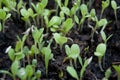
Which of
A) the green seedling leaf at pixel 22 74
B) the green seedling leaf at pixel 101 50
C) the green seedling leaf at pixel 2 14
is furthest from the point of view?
the green seedling leaf at pixel 2 14

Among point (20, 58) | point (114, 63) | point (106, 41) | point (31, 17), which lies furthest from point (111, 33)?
point (20, 58)

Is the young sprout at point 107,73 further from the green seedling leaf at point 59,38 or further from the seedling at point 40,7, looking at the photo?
the seedling at point 40,7

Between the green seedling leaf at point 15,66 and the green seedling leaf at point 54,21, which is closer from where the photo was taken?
the green seedling leaf at point 15,66

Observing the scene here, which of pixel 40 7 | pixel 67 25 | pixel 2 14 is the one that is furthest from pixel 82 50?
pixel 2 14

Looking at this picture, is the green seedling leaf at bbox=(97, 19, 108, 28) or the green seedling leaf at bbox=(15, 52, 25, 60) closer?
the green seedling leaf at bbox=(15, 52, 25, 60)

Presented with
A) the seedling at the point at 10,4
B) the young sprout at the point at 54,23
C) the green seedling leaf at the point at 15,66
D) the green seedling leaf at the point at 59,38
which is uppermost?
the seedling at the point at 10,4

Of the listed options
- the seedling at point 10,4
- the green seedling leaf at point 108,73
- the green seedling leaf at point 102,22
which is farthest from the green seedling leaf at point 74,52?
the seedling at point 10,4

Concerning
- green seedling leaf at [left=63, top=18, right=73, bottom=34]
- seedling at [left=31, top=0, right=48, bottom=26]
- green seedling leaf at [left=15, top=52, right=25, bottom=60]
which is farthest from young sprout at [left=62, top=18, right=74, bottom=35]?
green seedling leaf at [left=15, top=52, right=25, bottom=60]

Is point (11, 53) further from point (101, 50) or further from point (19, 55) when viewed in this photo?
point (101, 50)

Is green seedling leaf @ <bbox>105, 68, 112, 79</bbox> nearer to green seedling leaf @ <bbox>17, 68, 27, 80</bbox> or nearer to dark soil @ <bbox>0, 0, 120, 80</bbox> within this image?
dark soil @ <bbox>0, 0, 120, 80</bbox>
